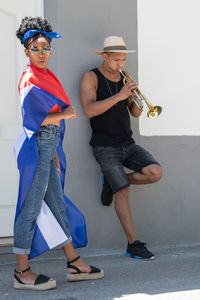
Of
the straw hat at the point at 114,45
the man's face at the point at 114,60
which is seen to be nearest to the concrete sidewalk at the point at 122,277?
the man's face at the point at 114,60

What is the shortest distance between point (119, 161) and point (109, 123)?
0.36 metres

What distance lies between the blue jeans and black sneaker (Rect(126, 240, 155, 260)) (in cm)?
107

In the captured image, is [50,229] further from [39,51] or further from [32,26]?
[32,26]

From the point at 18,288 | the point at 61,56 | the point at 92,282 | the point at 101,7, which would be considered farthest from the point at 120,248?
the point at 101,7

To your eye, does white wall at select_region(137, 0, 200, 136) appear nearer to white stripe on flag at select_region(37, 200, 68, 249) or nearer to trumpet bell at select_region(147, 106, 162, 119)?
trumpet bell at select_region(147, 106, 162, 119)

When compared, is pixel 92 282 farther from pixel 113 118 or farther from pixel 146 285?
pixel 113 118

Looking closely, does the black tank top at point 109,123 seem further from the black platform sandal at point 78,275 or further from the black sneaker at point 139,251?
the black platform sandal at point 78,275

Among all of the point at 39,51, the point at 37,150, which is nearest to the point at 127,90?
the point at 39,51

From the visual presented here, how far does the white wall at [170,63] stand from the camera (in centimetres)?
530

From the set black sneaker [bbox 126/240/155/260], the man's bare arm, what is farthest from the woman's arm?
black sneaker [bbox 126/240/155/260]

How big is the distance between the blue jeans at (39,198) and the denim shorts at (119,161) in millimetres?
1001

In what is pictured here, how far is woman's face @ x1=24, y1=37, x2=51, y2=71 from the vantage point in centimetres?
378

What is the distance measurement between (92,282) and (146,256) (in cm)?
91

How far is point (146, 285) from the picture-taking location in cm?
393
